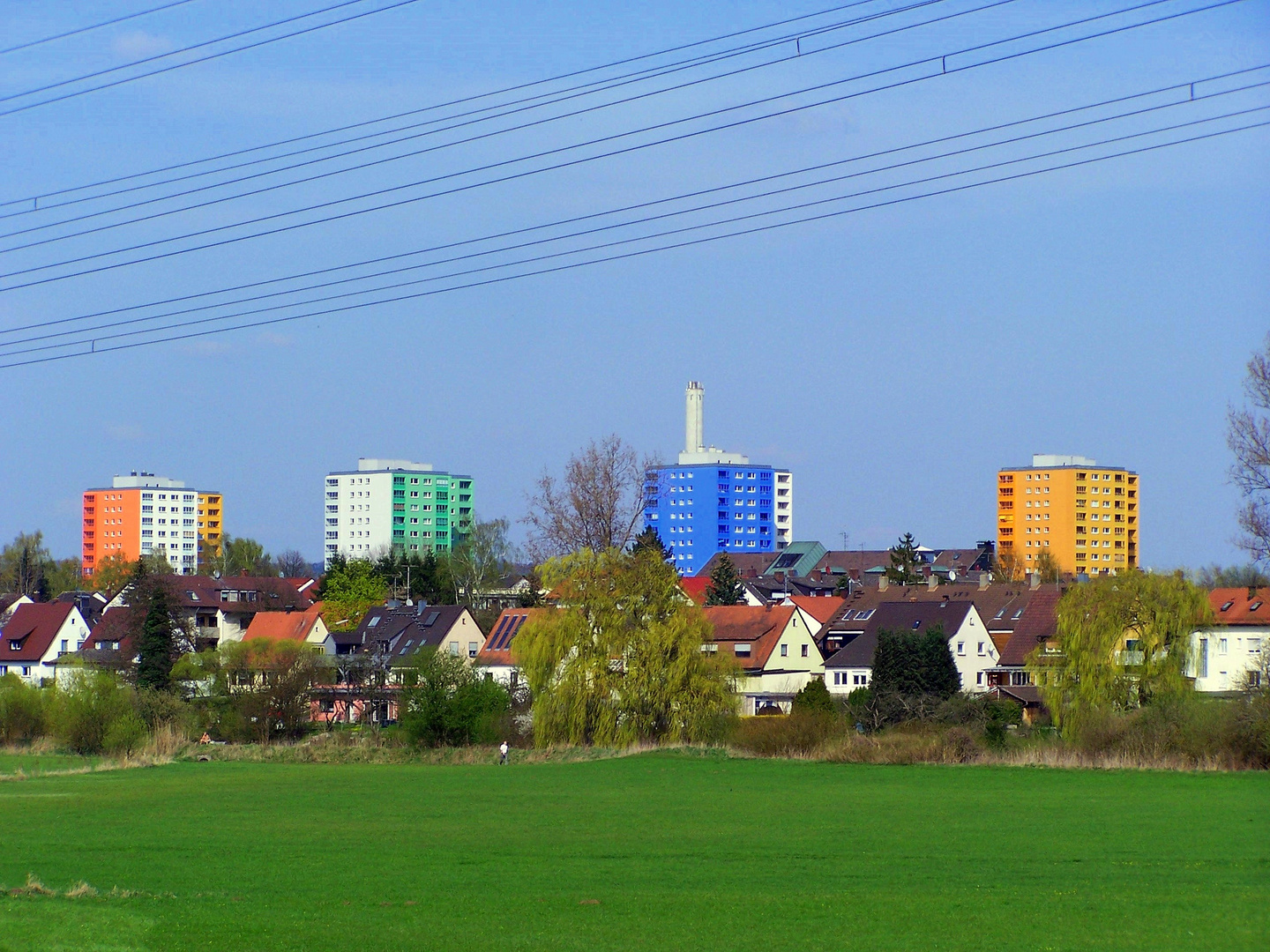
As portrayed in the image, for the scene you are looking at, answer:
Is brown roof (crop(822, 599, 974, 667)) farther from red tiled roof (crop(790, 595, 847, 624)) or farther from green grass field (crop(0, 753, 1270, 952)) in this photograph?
green grass field (crop(0, 753, 1270, 952))

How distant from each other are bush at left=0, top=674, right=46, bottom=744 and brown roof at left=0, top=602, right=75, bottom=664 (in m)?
33.8

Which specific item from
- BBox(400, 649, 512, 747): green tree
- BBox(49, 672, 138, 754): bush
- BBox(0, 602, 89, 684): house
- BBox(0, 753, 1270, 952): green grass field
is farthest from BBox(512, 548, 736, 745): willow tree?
BBox(0, 602, 89, 684): house

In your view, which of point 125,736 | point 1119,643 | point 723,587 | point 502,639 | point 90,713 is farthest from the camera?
point 723,587

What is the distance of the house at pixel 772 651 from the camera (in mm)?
89250

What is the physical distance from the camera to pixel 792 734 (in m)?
58.4

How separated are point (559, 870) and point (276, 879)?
4.87 meters

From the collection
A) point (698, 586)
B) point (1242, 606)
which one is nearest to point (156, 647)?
point (698, 586)

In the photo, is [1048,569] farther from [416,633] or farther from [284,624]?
[284,624]

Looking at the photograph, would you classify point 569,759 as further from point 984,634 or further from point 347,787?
point 984,634

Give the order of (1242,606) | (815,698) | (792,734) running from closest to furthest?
(792,734) → (815,698) → (1242,606)

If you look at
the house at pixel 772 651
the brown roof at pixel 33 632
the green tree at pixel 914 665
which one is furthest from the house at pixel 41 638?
the green tree at pixel 914 665

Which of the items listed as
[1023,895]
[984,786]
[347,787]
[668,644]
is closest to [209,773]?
[347,787]

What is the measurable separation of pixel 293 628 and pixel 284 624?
1513 mm

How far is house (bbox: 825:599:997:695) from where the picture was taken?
89688mm
